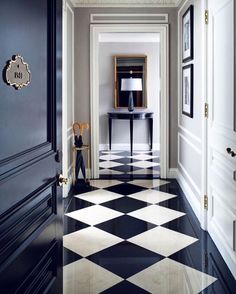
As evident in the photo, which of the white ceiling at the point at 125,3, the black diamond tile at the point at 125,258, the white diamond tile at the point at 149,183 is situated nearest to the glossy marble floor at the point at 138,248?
the black diamond tile at the point at 125,258

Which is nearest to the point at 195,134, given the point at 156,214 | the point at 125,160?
the point at 156,214

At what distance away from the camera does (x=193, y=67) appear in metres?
4.16

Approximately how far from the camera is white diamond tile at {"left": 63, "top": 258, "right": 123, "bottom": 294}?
2352mm

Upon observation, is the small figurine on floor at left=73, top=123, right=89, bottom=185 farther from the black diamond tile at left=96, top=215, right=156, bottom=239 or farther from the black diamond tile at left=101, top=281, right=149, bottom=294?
the black diamond tile at left=101, top=281, right=149, bottom=294

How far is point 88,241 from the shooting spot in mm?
3135

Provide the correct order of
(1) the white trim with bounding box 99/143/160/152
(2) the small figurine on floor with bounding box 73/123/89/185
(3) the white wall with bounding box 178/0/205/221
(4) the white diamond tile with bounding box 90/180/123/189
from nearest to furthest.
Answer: (3) the white wall with bounding box 178/0/205/221, (2) the small figurine on floor with bounding box 73/123/89/185, (4) the white diamond tile with bounding box 90/180/123/189, (1) the white trim with bounding box 99/143/160/152

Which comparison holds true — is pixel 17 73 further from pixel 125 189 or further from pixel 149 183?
pixel 149 183

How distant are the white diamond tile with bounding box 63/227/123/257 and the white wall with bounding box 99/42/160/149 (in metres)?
4.82

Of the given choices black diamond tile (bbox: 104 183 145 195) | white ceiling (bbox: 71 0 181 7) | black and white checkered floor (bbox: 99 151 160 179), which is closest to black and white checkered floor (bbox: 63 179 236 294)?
black diamond tile (bbox: 104 183 145 195)

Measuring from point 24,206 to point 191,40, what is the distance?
3239 millimetres

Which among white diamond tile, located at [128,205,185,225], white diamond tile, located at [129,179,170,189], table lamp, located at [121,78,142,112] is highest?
table lamp, located at [121,78,142,112]

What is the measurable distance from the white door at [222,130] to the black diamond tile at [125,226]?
1.92ft

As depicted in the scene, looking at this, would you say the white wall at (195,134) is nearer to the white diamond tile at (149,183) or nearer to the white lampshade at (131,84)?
the white diamond tile at (149,183)

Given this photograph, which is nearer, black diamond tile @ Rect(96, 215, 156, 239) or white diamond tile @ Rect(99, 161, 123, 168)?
black diamond tile @ Rect(96, 215, 156, 239)
